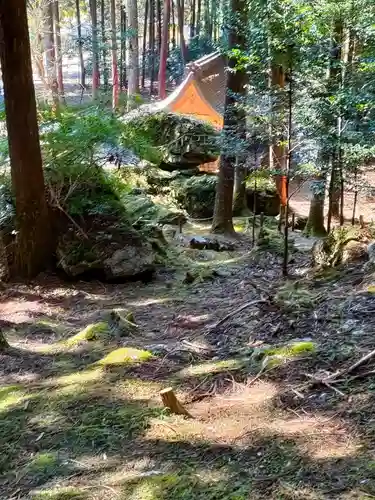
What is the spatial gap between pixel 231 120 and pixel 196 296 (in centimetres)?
440

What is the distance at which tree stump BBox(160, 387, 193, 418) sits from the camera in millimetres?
2787

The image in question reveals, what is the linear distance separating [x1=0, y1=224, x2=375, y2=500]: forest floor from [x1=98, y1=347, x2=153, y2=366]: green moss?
0.05 ft

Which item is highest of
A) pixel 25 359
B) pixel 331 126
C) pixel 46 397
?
pixel 331 126

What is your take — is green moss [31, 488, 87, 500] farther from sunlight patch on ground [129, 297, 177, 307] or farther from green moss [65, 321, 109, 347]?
sunlight patch on ground [129, 297, 177, 307]

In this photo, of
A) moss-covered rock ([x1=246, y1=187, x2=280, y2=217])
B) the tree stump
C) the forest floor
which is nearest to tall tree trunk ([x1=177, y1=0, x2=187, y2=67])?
moss-covered rock ([x1=246, y1=187, x2=280, y2=217])

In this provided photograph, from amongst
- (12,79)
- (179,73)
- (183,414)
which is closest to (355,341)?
(183,414)

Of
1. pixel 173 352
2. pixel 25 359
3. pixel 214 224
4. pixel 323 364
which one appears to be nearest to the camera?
pixel 323 364

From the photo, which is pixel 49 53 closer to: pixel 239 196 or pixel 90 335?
pixel 239 196

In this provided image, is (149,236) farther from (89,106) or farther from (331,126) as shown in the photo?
(331,126)

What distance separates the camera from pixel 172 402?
280cm

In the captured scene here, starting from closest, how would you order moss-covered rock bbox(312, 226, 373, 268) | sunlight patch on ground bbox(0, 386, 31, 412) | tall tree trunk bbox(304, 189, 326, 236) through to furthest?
sunlight patch on ground bbox(0, 386, 31, 412), moss-covered rock bbox(312, 226, 373, 268), tall tree trunk bbox(304, 189, 326, 236)

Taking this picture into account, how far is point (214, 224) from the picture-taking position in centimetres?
1085

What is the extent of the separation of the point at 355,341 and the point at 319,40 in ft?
15.4

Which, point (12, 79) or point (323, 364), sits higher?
point (12, 79)
